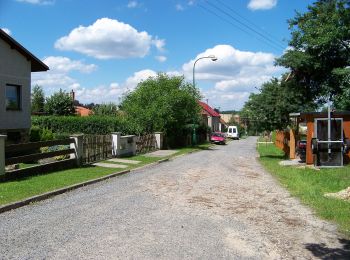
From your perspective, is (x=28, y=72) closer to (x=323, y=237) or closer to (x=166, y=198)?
(x=166, y=198)

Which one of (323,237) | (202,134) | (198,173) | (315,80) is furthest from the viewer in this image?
(202,134)

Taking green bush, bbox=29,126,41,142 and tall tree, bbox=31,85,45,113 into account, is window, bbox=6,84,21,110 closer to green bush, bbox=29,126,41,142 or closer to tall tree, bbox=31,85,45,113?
green bush, bbox=29,126,41,142

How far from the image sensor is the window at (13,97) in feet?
78.3

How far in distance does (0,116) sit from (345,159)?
647 inches

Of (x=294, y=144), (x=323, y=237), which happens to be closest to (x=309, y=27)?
(x=294, y=144)

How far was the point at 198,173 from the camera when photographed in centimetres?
1783

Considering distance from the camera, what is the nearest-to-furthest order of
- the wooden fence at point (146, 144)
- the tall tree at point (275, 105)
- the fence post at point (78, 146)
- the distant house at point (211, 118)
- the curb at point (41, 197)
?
the curb at point (41, 197)
the fence post at point (78, 146)
the tall tree at point (275, 105)
the wooden fence at point (146, 144)
the distant house at point (211, 118)

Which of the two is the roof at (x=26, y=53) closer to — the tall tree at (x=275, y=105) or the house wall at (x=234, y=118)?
the tall tree at (x=275, y=105)

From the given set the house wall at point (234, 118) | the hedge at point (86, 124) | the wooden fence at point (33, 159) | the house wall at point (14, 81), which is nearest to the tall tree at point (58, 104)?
the hedge at point (86, 124)

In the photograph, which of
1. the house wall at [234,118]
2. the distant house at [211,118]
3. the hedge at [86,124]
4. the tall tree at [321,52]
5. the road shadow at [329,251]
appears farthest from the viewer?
the house wall at [234,118]

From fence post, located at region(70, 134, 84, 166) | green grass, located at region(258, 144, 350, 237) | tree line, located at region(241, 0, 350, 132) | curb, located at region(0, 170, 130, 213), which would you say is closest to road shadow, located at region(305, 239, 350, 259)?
green grass, located at region(258, 144, 350, 237)

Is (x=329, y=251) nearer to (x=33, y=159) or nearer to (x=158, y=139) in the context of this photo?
(x=33, y=159)

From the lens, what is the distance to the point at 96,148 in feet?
68.9

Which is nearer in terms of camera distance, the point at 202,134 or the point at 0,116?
the point at 0,116
